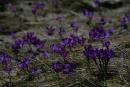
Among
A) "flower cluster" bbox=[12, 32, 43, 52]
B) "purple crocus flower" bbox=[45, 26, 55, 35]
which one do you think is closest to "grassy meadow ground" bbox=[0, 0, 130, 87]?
"purple crocus flower" bbox=[45, 26, 55, 35]

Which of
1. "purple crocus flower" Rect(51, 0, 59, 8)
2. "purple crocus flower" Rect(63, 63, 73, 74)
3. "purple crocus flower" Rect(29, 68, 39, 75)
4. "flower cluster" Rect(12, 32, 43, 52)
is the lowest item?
"purple crocus flower" Rect(29, 68, 39, 75)

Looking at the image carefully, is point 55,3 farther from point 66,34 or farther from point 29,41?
point 29,41

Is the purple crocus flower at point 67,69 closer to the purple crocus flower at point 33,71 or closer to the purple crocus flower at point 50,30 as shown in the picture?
the purple crocus flower at point 33,71

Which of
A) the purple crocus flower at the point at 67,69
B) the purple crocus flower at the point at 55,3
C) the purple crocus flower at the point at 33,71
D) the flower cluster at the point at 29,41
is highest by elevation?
the purple crocus flower at the point at 55,3

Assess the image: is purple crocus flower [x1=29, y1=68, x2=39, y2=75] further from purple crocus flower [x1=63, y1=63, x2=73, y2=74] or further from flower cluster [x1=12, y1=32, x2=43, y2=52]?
flower cluster [x1=12, y1=32, x2=43, y2=52]

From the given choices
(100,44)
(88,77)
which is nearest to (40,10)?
(100,44)

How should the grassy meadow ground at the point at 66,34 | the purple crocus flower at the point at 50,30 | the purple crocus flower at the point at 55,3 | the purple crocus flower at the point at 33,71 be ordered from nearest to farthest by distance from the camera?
the grassy meadow ground at the point at 66,34
the purple crocus flower at the point at 33,71
the purple crocus flower at the point at 50,30
the purple crocus flower at the point at 55,3

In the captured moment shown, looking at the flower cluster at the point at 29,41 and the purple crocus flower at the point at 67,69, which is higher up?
the flower cluster at the point at 29,41

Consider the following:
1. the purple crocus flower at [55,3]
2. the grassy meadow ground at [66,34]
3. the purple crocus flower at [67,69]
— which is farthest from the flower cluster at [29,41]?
the purple crocus flower at [55,3]

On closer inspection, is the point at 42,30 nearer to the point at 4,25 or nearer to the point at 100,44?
the point at 4,25

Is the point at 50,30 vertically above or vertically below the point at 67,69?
above

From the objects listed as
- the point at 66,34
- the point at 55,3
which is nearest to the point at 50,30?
the point at 66,34
